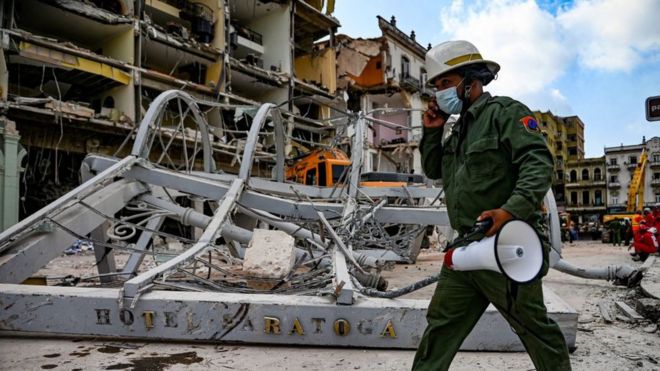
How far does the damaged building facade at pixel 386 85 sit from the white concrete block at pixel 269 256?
26.9 m

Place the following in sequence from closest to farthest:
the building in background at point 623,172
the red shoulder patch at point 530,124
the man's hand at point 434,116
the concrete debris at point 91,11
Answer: the red shoulder patch at point 530,124 < the man's hand at point 434,116 < the concrete debris at point 91,11 < the building in background at point 623,172

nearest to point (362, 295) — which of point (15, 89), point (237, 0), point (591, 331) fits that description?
point (591, 331)

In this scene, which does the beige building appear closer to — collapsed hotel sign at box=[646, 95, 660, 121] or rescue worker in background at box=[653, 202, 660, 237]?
rescue worker in background at box=[653, 202, 660, 237]

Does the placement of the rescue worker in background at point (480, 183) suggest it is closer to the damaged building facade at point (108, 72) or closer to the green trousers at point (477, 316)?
the green trousers at point (477, 316)

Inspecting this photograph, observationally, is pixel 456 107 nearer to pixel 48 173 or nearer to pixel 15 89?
pixel 48 173

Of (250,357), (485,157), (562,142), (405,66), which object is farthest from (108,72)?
(562,142)

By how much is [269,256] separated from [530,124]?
9.65 feet

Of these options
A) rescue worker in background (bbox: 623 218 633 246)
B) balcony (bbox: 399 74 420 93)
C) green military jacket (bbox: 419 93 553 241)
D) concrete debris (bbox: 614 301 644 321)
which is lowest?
rescue worker in background (bbox: 623 218 633 246)

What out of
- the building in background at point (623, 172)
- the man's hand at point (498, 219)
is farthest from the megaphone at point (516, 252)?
the building in background at point (623, 172)

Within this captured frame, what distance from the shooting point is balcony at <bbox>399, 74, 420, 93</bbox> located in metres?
32.9

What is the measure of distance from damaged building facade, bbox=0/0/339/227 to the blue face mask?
7940mm

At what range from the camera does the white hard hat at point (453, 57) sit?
2.37 meters

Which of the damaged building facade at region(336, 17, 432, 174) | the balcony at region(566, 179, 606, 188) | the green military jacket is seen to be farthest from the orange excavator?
the balcony at region(566, 179, 606, 188)

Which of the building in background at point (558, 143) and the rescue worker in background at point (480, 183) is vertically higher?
the building in background at point (558, 143)
